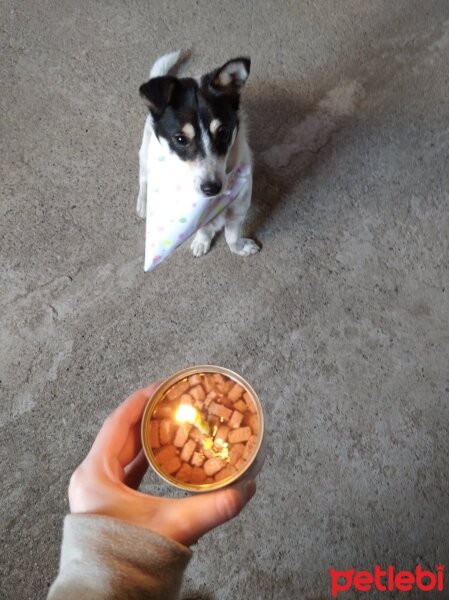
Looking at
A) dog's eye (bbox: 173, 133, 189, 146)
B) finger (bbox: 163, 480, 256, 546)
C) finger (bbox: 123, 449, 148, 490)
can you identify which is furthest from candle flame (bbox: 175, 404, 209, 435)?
dog's eye (bbox: 173, 133, 189, 146)

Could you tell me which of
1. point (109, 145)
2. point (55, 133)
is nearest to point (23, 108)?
point (55, 133)

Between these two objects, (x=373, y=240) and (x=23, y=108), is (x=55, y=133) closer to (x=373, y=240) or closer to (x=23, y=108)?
(x=23, y=108)

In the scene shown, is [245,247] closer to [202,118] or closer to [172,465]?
[202,118]

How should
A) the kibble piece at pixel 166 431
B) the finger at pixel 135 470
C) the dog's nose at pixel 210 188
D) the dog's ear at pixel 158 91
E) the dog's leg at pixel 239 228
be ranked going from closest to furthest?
the kibble piece at pixel 166 431, the finger at pixel 135 470, the dog's ear at pixel 158 91, the dog's nose at pixel 210 188, the dog's leg at pixel 239 228

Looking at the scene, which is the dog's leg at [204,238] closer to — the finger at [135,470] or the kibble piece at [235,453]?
the finger at [135,470]

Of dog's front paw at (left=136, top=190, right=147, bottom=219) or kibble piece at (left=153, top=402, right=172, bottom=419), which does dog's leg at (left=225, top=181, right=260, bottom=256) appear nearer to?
dog's front paw at (left=136, top=190, right=147, bottom=219)

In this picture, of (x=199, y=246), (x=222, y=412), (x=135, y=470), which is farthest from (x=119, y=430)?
(x=199, y=246)

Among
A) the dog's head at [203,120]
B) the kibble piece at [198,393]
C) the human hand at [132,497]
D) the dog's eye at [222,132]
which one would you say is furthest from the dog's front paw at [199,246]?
the kibble piece at [198,393]
